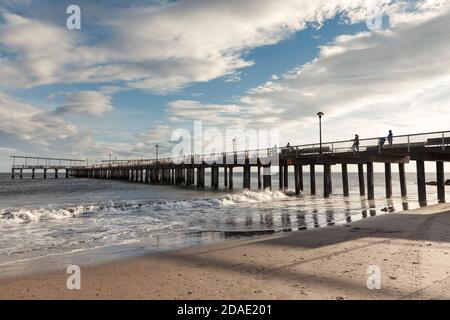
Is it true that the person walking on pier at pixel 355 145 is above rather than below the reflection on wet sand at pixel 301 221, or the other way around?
above

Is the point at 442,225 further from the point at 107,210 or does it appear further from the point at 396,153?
the point at 107,210

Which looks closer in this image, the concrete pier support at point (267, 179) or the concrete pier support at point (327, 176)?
the concrete pier support at point (327, 176)

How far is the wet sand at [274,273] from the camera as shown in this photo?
553 cm

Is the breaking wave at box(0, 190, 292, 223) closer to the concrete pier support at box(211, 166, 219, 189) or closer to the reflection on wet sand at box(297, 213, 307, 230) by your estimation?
the reflection on wet sand at box(297, 213, 307, 230)

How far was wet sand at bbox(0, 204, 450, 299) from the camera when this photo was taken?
5527 millimetres

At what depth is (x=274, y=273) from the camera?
6.63 metres

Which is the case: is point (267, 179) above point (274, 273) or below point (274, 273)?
above

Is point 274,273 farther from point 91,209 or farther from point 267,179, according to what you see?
point 267,179

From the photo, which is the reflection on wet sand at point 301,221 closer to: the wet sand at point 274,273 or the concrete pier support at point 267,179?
the wet sand at point 274,273

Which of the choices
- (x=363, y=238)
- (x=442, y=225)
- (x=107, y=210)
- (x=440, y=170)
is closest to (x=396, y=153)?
(x=440, y=170)
